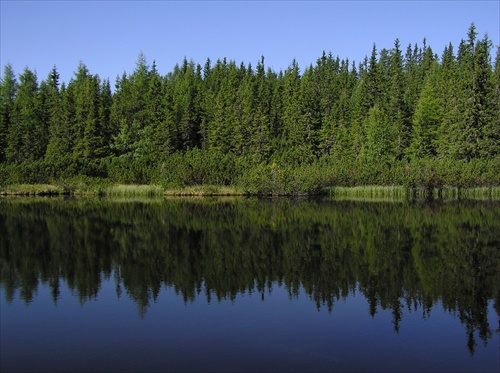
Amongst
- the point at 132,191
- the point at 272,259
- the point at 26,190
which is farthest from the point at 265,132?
the point at 272,259

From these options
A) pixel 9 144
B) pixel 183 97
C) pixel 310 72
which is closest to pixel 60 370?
pixel 9 144

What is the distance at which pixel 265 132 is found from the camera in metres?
75.9

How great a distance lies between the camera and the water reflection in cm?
1388

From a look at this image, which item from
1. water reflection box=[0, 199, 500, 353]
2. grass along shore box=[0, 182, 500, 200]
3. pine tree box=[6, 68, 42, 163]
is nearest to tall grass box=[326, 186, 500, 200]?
grass along shore box=[0, 182, 500, 200]

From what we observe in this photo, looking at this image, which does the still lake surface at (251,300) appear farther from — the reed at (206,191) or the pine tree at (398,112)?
the pine tree at (398,112)

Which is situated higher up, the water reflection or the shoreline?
the shoreline

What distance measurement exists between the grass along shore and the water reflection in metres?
20.9

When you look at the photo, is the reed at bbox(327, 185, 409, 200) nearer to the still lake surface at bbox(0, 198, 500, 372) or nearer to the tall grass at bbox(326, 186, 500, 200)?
the tall grass at bbox(326, 186, 500, 200)

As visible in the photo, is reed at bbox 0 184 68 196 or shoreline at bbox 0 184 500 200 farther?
reed at bbox 0 184 68 196

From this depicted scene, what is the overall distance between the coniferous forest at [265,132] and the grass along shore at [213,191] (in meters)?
0.96

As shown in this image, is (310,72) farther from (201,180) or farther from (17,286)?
(17,286)

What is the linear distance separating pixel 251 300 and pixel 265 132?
6362cm

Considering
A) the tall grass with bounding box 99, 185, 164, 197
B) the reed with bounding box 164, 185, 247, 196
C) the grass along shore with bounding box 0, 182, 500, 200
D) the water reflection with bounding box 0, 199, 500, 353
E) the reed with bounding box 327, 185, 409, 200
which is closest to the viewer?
the water reflection with bounding box 0, 199, 500, 353

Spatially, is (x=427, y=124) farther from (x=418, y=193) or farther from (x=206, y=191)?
(x=206, y=191)
